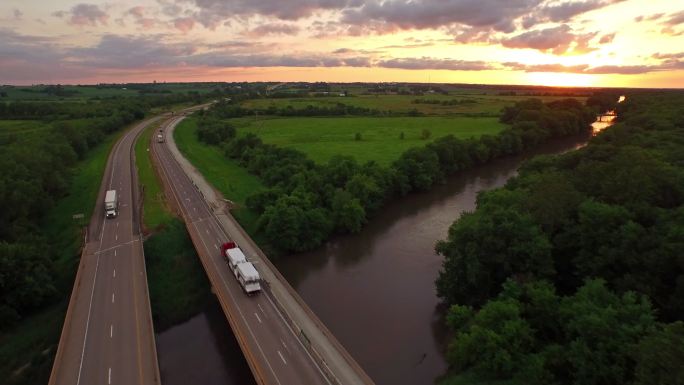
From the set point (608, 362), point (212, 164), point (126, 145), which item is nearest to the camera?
point (608, 362)

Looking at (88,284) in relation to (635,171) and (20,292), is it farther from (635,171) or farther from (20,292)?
(635,171)

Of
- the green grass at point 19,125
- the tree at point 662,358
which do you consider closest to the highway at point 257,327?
the tree at point 662,358

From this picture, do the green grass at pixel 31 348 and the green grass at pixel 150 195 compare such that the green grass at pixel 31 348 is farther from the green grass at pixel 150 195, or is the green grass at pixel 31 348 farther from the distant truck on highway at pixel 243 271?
the green grass at pixel 150 195

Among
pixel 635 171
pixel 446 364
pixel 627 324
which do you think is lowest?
pixel 446 364

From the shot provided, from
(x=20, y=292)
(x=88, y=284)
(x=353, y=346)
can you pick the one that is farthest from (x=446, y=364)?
(x=20, y=292)

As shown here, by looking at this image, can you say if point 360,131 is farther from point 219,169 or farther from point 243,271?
point 243,271

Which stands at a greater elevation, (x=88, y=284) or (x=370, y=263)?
(x=88, y=284)
